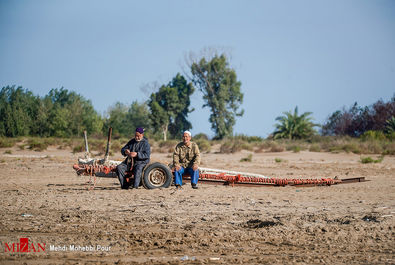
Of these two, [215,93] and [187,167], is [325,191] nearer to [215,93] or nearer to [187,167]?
[187,167]

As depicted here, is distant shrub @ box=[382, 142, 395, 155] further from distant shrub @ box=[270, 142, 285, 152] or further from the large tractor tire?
the large tractor tire

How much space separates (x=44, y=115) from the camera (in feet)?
140

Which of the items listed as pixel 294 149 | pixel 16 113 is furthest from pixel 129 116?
pixel 294 149

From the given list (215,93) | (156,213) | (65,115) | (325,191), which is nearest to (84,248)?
(156,213)

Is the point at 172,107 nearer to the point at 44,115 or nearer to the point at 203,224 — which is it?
the point at 44,115

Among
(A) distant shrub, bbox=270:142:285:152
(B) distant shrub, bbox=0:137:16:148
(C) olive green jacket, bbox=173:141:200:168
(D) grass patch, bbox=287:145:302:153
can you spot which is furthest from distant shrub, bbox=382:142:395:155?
(B) distant shrub, bbox=0:137:16:148

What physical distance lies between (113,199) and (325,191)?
5015 mm

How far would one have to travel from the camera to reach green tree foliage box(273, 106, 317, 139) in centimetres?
4306

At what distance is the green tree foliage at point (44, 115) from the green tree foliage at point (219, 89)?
524 inches

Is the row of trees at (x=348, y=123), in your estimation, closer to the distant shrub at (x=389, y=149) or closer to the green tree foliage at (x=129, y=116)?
the distant shrub at (x=389, y=149)

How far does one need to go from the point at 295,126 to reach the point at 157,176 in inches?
1338

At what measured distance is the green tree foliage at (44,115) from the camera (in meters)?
36.4

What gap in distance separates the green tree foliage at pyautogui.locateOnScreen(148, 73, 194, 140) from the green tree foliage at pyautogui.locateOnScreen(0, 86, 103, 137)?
22.4 feet

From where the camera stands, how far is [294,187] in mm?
11438
